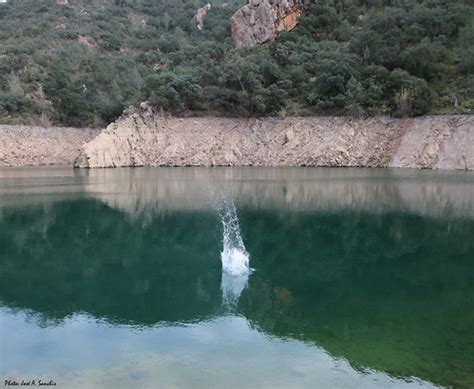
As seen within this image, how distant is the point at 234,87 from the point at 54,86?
27448 mm

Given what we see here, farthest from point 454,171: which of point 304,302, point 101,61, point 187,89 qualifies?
point 101,61

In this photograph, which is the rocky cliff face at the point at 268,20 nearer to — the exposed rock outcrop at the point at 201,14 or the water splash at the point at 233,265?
the exposed rock outcrop at the point at 201,14

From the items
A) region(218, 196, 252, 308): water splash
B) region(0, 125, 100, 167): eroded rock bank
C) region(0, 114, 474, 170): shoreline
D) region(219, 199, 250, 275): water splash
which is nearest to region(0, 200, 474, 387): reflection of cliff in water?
region(218, 196, 252, 308): water splash

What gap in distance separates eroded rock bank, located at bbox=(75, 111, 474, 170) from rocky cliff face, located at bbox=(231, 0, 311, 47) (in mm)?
22373

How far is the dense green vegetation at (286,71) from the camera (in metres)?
54.9

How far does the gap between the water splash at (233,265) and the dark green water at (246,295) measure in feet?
0.78

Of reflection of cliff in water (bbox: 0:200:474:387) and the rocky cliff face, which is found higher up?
the rocky cliff face

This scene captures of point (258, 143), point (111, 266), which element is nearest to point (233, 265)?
point (111, 266)

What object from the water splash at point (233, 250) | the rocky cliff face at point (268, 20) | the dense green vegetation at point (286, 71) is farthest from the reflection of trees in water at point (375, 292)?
the rocky cliff face at point (268, 20)

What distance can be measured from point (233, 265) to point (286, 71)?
163 feet

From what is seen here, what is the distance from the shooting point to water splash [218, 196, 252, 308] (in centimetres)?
1476

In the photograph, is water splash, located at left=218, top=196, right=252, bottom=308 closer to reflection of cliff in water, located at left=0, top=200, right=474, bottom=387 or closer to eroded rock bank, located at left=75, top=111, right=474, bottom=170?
reflection of cliff in water, located at left=0, top=200, right=474, bottom=387

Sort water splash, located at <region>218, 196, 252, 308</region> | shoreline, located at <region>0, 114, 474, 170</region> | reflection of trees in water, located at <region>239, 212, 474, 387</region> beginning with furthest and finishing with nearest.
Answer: shoreline, located at <region>0, 114, 474, 170</region>
water splash, located at <region>218, 196, 252, 308</region>
reflection of trees in water, located at <region>239, 212, 474, 387</region>

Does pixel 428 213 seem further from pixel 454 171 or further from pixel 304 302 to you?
pixel 454 171
